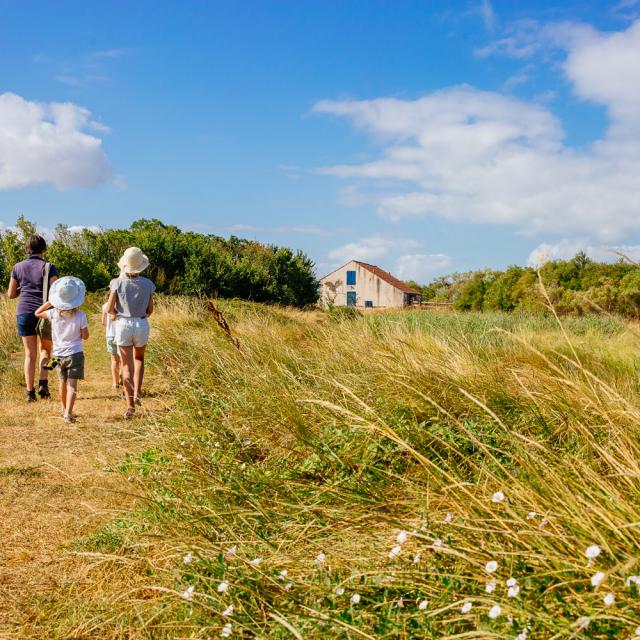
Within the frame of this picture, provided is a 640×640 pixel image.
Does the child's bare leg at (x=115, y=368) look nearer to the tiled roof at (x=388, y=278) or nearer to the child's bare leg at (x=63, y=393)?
the child's bare leg at (x=63, y=393)

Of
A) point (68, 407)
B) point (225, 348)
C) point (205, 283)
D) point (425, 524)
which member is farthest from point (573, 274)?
point (425, 524)

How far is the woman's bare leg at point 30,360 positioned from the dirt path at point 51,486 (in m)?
0.27

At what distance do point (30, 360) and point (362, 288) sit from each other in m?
46.2

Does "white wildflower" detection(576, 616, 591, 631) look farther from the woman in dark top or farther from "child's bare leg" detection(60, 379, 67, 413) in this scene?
the woman in dark top

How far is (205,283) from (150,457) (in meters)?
20.0

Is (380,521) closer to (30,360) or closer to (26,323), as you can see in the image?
(30,360)

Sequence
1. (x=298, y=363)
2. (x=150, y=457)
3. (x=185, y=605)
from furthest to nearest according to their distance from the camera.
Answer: (x=298, y=363) → (x=150, y=457) → (x=185, y=605)

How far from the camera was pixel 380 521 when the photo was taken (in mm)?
2602

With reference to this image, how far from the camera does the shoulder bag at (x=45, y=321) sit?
22.7 ft

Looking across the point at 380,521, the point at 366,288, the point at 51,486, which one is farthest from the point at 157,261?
the point at 366,288

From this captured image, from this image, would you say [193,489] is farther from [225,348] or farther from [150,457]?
[225,348]

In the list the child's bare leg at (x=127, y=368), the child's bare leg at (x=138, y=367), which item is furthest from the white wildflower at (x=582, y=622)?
the child's bare leg at (x=138, y=367)

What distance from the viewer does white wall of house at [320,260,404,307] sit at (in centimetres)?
5075

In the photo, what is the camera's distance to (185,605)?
233cm
